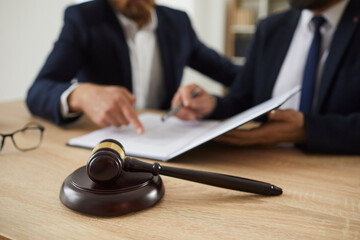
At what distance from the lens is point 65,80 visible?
4.36 feet

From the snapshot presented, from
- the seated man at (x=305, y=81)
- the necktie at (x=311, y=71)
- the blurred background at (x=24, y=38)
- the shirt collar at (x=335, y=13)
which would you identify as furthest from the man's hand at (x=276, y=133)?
the blurred background at (x=24, y=38)

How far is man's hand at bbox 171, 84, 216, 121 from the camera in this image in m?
1.00

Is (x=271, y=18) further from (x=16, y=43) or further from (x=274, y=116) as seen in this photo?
(x=16, y=43)

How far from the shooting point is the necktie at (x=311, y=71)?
1092 mm

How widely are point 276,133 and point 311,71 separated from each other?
416 mm

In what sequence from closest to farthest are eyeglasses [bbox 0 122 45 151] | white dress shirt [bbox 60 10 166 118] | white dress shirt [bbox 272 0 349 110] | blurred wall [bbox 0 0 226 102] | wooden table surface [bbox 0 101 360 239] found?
wooden table surface [bbox 0 101 360 239], eyeglasses [bbox 0 122 45 151], white dress shirt [bbox 272 0 349 110], white dress shirt [bbox 60 10 166 118], blurred wall [bbox 0 0 226 102]

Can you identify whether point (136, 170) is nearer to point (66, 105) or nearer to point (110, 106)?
point (110, 106)

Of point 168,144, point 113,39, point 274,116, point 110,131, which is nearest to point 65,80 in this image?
point 113,39

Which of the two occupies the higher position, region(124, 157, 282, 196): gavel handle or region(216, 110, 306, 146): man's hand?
region(124, 157, 282, 196): gavel handle

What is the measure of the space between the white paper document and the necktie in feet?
1.06

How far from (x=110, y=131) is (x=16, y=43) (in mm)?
2349

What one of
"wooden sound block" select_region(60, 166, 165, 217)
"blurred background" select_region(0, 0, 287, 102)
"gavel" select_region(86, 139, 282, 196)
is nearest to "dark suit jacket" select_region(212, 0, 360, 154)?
"gavel" select_region(86, 139, 282, 196)

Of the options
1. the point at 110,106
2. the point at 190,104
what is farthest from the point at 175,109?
the point at 110,106

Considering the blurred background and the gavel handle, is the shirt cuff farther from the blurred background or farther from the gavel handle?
the blurred background
